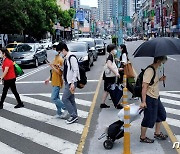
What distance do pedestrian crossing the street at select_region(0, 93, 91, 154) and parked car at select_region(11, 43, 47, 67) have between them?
1112cm

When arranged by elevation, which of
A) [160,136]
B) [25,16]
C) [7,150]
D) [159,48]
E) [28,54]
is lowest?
A: [7,150]

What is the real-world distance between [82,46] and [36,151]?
575 inches

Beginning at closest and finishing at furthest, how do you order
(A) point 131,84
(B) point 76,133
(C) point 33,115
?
1. (B) point 76,133
2. (C) point 33,115
3. (A) point 131,84

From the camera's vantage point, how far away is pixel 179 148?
578 cm

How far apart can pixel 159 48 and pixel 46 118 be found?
3787 mm

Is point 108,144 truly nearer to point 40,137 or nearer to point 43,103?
point 40,137

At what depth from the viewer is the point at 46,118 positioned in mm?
8234

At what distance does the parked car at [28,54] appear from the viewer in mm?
21031

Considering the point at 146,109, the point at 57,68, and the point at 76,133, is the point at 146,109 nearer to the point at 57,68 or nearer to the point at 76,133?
the point at 76,133

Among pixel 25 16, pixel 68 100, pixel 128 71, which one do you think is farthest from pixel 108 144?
pixel 25 16

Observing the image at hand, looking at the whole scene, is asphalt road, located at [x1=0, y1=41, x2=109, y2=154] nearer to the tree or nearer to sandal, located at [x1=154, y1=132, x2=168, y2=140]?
sandal, located at [x1=154, y1=132, x2=168, y2=140]

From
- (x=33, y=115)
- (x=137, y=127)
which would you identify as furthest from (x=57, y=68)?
(x=137, y=127)

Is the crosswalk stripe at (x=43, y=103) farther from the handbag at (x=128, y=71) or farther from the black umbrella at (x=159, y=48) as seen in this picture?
the black umbrella at (x=159, y=48)

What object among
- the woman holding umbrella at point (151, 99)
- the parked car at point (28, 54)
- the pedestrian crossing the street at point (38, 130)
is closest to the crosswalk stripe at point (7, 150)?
the pedestrian crossing the street at point (38, 130)
